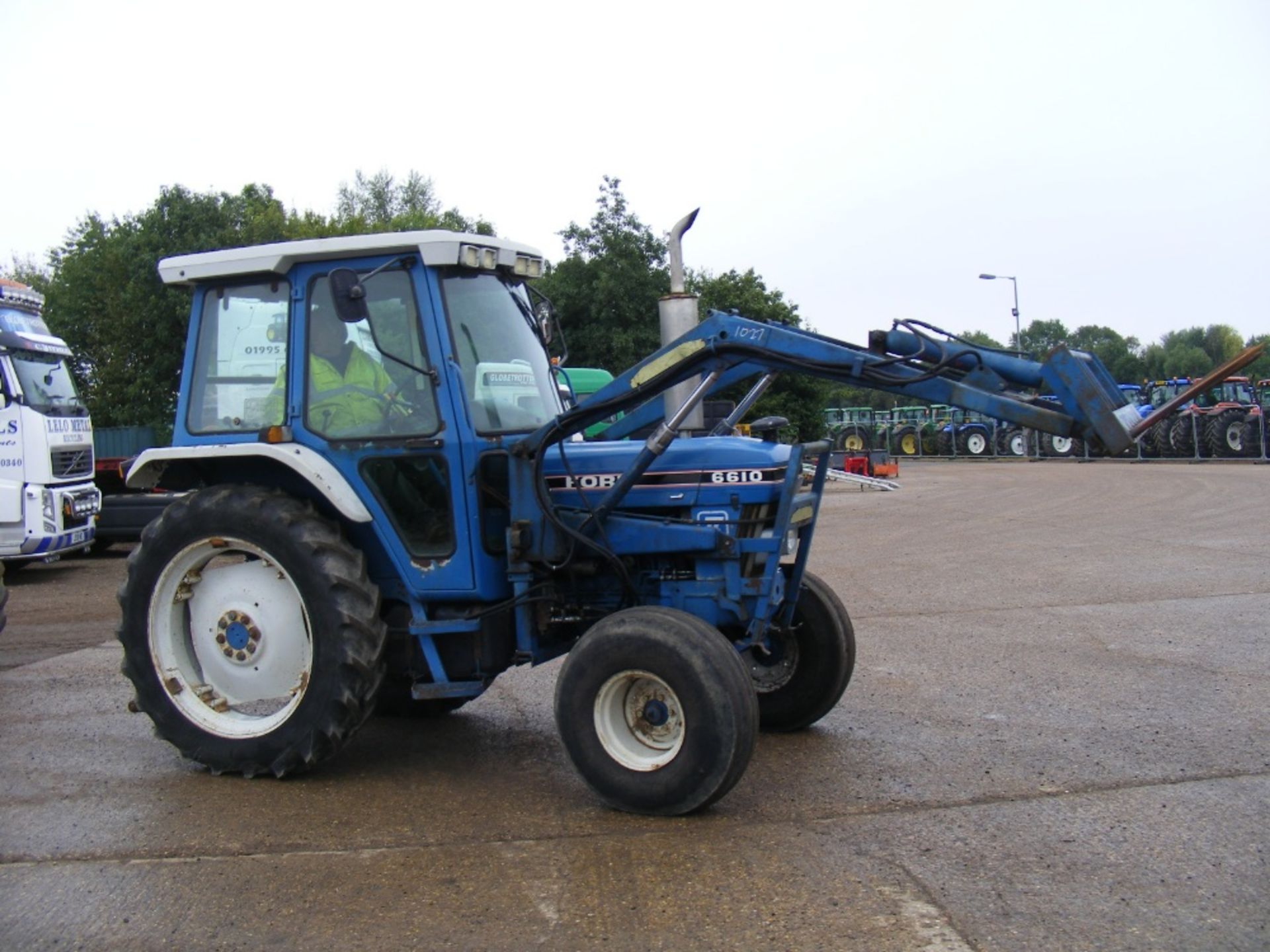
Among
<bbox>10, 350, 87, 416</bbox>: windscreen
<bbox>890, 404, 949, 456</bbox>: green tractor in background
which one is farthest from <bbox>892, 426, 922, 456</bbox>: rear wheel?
<bbox>10, 350, 87, 416</bbox>: windscreen

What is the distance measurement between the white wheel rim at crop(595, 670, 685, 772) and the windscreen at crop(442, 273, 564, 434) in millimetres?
1399

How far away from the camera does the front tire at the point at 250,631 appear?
562 centimetres

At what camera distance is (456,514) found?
573 centimetres

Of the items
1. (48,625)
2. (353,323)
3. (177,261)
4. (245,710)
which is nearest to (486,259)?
(353,323)

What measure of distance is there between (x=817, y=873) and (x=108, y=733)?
427 cm

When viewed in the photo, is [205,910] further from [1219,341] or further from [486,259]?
[1219,341]

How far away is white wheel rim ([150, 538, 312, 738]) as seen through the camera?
19.5 feet

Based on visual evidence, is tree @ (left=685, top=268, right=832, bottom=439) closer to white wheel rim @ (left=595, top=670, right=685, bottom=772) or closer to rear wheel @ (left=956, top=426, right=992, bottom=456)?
rear wheel @ (left=956, top=426, right=992, bottom=456)

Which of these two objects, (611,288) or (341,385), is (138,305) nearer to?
(611,288)

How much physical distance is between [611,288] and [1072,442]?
9151mm

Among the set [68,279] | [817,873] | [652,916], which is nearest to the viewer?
[652,916]

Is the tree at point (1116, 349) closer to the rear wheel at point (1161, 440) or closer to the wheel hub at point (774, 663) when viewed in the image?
the rear wheel at point (1161, 440)

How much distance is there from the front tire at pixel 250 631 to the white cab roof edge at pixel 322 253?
1087 millimetres

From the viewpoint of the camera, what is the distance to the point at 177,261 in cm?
616
